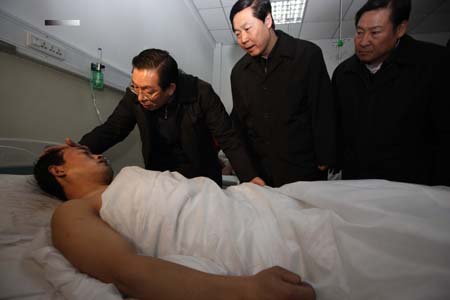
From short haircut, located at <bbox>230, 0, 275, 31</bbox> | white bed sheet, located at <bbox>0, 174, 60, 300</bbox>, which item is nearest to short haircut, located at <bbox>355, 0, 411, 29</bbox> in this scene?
short haircut, located at <bbox>230, 0, 275, 31</bbox>

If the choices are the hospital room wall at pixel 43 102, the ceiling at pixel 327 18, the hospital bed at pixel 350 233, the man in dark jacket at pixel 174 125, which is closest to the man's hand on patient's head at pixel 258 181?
the man in dark jacket at pixel 174 125

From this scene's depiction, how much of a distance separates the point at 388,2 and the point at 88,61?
186 cm

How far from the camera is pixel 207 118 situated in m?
1.55

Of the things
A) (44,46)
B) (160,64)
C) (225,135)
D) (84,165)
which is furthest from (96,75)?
(225,135)

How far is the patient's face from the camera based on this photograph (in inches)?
44.0

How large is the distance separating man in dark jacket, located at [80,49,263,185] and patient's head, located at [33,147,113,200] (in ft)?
1.04

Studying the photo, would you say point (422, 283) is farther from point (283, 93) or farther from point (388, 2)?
point (388, 2)

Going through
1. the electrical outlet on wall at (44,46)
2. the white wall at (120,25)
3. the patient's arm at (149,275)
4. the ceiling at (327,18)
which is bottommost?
the patient's arm at (149,275)

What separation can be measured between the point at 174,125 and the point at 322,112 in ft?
2.92

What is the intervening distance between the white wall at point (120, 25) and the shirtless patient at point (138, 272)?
1.19 meters

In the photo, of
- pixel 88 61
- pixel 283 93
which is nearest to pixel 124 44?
pixel 88 61

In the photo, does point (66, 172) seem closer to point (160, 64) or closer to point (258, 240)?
point (160, 64)

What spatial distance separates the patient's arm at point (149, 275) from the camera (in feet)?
1.74

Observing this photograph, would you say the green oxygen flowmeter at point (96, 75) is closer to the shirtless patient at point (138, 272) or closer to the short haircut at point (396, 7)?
the shirtless patient at point (138, 272)
